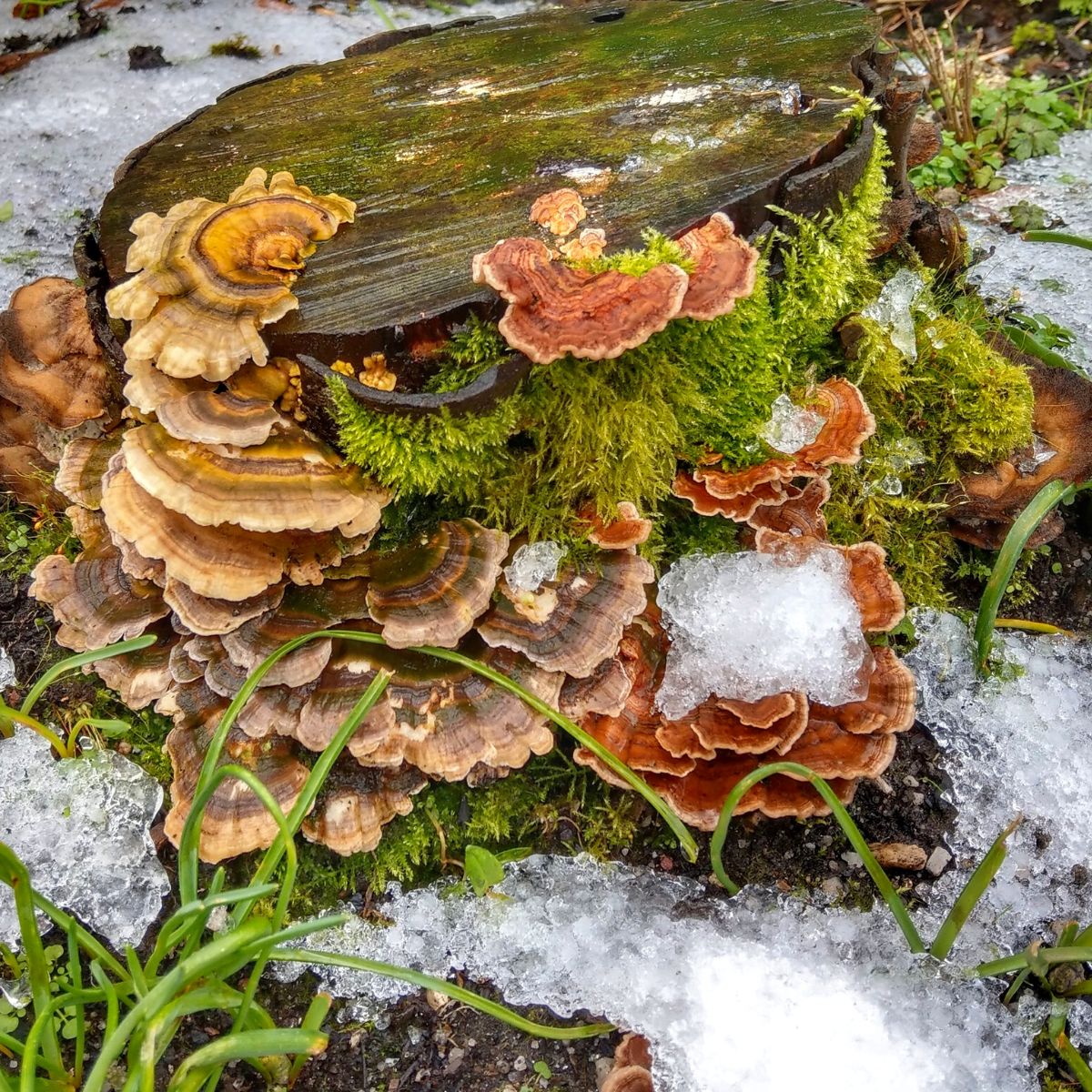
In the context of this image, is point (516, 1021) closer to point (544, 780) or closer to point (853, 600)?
point (544, 780)

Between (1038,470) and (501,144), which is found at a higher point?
(501,144)

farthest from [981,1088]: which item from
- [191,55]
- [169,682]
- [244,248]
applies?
[191,55]

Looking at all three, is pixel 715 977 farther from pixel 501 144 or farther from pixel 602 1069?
pixel 501 144

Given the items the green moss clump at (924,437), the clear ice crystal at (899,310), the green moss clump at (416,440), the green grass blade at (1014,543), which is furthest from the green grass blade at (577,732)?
the clear ice crystal at (899,310)

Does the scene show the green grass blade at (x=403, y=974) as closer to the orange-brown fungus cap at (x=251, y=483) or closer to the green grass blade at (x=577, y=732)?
the green grass blade at (x=577, y=732)

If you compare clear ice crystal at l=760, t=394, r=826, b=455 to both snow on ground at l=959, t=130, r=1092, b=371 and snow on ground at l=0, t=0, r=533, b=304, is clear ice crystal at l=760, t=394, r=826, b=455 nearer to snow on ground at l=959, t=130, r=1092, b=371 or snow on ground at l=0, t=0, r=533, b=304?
snow on ground at l=959, t=130, r=1092, b=371

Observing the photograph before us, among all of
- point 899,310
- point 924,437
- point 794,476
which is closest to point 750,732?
point 794,476

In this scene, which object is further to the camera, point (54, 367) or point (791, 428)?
point (54, 367)
